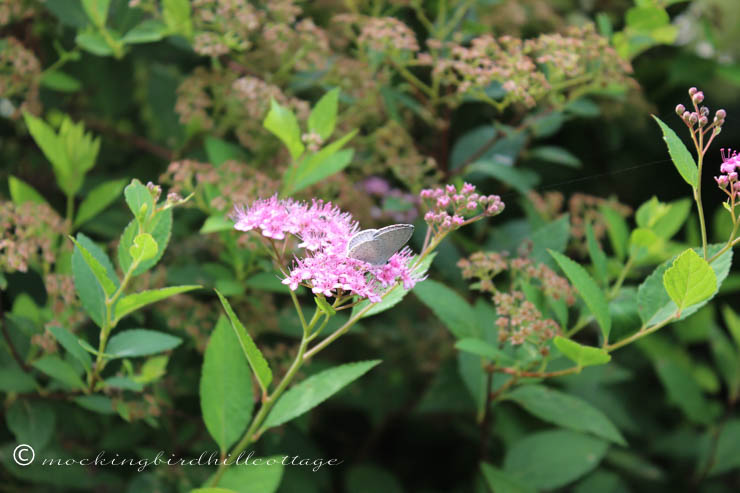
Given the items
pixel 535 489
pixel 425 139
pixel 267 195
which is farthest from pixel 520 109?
pixel 535 489

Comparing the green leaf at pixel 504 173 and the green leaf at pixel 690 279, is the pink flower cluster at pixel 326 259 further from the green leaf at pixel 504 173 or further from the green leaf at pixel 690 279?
the green leaf at pixel 504 173

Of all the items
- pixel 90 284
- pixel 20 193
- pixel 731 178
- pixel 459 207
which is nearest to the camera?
pixel 731 178

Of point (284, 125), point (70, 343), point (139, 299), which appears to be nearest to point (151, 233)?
point (139, 299)

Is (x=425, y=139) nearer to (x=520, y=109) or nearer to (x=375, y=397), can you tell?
(x=520, y=109)

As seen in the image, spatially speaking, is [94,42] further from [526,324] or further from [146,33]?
[526,324]

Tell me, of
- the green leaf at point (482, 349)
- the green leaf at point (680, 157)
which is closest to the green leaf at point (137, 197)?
the green leaf at point (482, 349)

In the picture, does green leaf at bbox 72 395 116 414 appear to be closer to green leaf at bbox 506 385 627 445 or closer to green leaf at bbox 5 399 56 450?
green leaf at bbox 5 399 56 450

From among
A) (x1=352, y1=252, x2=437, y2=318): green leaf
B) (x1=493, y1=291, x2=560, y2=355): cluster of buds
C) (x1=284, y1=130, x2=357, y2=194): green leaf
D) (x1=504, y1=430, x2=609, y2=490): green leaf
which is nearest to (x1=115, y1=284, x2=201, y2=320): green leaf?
(x1=352, y1=252, x2=437, y2=318): green leaf
